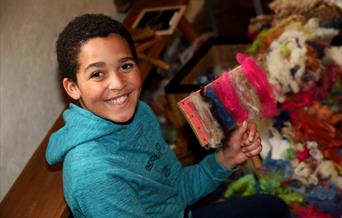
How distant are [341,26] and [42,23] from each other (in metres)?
1.30

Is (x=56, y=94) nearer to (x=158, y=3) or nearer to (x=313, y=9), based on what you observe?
(x=158, y=3)

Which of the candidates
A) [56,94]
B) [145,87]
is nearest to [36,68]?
[56,94]

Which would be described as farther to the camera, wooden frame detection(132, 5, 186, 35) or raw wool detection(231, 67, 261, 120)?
wooden frame detection(132, 5, 186, 35)

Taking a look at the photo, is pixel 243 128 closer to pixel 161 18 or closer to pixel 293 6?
pixel 293 6

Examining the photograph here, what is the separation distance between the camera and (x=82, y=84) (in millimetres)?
977

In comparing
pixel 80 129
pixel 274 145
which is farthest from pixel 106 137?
pixel 274 145

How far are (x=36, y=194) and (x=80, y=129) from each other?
44 centimetres

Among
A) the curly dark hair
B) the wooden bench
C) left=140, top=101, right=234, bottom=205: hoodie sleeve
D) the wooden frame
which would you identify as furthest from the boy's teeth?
the wooden frame

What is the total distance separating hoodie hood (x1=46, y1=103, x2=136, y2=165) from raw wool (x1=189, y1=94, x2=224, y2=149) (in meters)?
0.21

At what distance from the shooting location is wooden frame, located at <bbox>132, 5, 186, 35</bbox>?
2.01m

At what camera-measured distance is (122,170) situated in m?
0.95

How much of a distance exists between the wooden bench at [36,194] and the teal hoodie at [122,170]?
0.22 metres

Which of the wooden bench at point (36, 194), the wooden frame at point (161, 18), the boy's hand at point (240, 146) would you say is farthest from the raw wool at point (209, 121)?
the wooden frame at point (161, 18)

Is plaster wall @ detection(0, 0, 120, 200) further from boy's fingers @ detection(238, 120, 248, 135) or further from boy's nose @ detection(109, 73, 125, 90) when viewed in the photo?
boy's fingers @ detection(238, 120, 248, 135)
